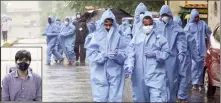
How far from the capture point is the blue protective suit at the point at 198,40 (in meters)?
12.8

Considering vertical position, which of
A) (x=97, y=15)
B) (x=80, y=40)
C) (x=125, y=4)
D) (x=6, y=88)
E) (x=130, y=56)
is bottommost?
(x=6, y=88)

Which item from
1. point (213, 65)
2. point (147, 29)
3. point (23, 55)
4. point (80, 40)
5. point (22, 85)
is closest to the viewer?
point (22, 85)

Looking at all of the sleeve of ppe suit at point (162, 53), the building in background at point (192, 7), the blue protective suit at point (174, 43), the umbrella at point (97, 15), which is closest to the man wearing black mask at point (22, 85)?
the sleeve of ppe suit at point (162, 53)

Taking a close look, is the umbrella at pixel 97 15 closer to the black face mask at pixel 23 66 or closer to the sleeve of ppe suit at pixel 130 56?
the sleeve of ppe suit at pixel 130 56

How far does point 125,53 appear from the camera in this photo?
9570 millimetres

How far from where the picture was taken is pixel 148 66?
891 cm

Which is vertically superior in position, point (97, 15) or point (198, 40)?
point (97, 15)

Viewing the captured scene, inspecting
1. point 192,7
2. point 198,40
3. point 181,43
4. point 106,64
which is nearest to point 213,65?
point 181,43

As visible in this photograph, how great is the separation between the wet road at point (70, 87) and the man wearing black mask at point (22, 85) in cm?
446

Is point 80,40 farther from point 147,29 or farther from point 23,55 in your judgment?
point 23,55

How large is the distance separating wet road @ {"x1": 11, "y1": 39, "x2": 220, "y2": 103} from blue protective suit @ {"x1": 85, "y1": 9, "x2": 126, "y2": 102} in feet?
6.37

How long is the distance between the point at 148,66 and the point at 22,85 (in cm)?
259

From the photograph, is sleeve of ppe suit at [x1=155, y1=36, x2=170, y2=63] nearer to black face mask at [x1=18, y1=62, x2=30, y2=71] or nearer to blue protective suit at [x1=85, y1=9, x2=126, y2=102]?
blue protective suit at [x1=85, y1=9, x2=126, y2=102]

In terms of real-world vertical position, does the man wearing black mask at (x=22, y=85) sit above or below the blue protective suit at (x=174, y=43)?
below
